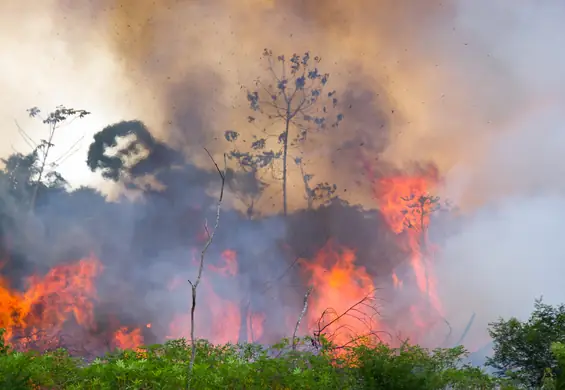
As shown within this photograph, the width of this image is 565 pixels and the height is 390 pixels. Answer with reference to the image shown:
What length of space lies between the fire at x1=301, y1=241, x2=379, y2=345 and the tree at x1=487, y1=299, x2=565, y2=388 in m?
7.29

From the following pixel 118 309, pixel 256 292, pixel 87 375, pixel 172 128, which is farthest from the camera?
pixel 172 128

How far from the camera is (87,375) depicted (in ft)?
15.3

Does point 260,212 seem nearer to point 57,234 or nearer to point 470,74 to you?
point 57,234

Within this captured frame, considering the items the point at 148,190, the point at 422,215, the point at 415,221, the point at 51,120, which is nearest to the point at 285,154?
the point at 148,190

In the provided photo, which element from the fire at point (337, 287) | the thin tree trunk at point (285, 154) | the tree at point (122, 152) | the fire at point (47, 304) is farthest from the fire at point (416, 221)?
the fire at point (47, 304)

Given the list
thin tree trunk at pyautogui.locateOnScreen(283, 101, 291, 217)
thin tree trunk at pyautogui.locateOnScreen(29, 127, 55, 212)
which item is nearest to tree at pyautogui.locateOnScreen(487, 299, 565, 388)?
thin tree trunk at pyautogui.locateOnScreen(283, 101, 291, 217)

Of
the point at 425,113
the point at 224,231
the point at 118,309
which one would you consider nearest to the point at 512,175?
the point at 425,113

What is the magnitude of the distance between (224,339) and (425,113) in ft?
36.0

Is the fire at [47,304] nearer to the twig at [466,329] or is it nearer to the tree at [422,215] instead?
the tree at [422,215]

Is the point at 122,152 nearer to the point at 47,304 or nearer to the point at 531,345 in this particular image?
the point at 47,304

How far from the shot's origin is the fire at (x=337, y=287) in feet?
59.5

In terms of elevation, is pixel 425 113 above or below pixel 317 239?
above

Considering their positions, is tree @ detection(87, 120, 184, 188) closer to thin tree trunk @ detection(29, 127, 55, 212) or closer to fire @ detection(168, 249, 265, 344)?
thin tree trunk @ detection(29, 127, 55, 212)

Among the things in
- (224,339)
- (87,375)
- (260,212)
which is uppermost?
(260,212)
